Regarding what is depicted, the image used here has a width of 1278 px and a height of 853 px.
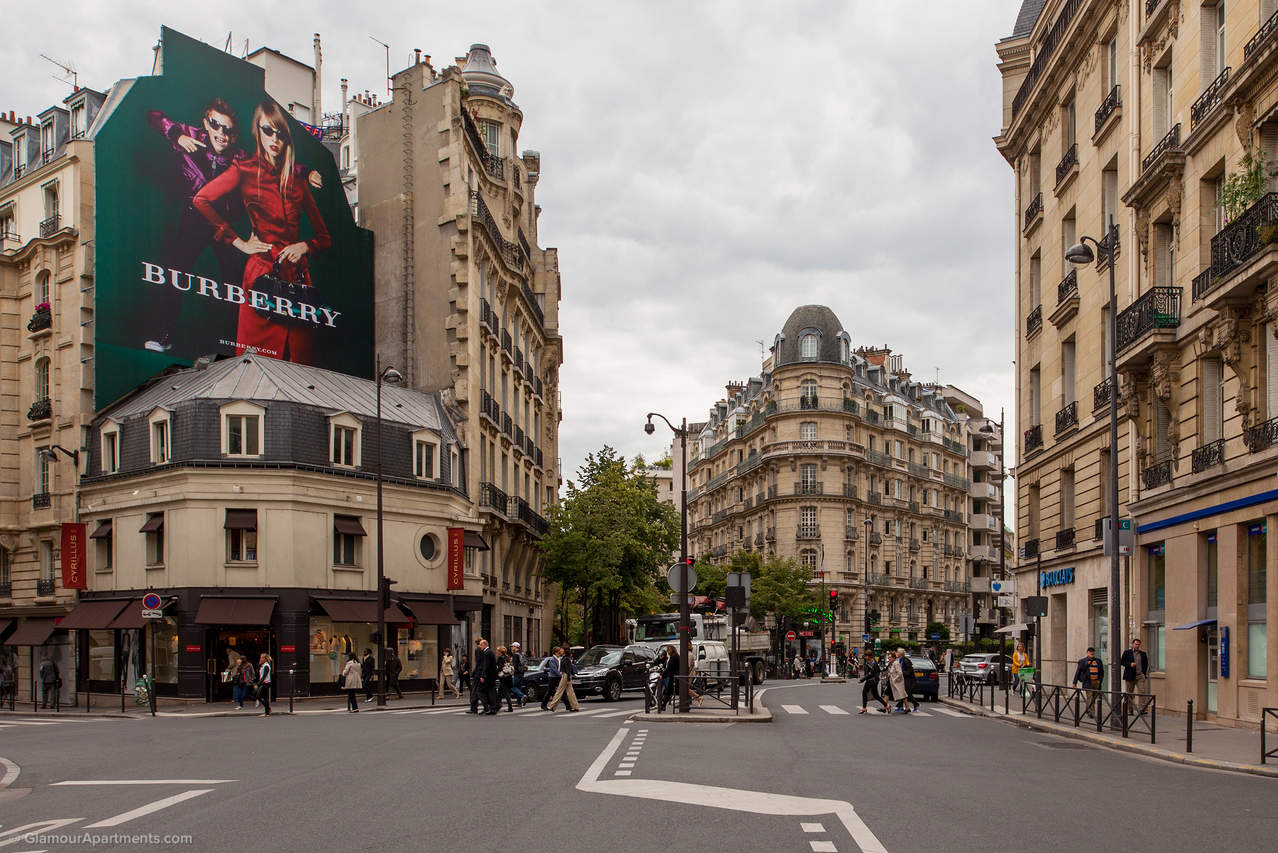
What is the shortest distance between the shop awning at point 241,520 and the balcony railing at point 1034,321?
927 inches

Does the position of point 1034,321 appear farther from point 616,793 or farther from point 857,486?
point 857,486

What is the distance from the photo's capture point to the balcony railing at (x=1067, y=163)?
33219mm

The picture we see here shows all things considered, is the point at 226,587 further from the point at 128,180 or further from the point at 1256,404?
the point at 1256,404

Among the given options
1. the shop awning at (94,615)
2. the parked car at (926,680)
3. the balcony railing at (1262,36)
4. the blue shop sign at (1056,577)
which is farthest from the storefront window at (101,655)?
the balcony railing at (1262,36)

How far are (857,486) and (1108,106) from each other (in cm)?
5570

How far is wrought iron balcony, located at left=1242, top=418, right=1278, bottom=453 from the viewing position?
21.6 meters

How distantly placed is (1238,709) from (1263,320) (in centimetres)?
712

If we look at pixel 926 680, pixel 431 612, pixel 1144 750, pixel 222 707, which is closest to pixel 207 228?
pixel 431 612

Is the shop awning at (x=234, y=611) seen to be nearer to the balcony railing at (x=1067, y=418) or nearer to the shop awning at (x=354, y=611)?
the shop awning at (x=354, y=611)

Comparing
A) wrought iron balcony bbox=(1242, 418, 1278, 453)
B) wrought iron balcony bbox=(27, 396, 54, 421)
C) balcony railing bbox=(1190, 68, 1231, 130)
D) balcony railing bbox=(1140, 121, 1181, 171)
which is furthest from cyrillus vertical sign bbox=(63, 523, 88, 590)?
balcony railing bbox=(1190, 68, 1231, 130)

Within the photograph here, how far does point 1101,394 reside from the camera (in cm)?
3008

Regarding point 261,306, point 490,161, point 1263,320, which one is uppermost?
point 490,161

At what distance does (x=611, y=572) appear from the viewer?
5131 cm

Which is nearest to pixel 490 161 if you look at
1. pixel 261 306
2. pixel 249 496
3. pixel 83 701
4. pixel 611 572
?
pixel 261 306
